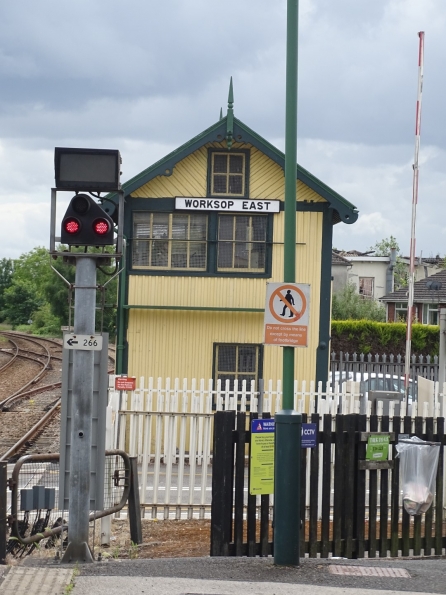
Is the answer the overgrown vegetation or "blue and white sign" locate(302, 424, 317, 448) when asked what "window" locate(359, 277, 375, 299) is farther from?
"blue and white sign" locate(302, 424, 317, 448)

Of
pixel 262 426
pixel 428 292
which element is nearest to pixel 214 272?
pixel 262 426

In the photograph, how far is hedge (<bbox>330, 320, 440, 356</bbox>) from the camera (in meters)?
37.5

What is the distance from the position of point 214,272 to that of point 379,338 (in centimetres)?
2002

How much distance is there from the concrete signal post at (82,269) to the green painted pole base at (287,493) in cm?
166

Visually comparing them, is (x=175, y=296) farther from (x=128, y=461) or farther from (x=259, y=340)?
(x=128, y=461)

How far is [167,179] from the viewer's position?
62.7 ft

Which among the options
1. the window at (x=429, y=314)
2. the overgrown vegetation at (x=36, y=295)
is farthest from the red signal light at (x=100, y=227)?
the window at (x=429, y=314)

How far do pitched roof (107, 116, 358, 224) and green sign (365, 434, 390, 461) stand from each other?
10.4 m

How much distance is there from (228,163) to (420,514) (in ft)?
37.3

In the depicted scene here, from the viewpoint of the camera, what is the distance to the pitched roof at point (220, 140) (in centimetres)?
1873

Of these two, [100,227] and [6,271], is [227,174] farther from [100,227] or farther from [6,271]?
[6,271]

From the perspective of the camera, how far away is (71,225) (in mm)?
7918

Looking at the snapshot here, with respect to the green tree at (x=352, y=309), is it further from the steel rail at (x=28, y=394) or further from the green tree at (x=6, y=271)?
the green tree at (x=6, y=271)

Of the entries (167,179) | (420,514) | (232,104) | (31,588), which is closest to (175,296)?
(167,179)
